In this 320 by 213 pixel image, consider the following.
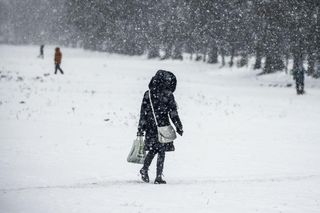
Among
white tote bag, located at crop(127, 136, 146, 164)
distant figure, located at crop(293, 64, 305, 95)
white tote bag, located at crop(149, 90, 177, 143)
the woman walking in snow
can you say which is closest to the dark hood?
the woman walking in snow

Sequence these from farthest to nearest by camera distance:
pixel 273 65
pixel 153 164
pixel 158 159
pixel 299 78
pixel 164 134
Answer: pixel 273 65
pixel 299 78
pixel 153 164
pixel 158 159
pixel 164 134

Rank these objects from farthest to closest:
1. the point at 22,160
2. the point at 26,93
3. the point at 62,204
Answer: the point at 26,93, the point at 22,160, the point at 62,204

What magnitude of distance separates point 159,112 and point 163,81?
1.56 ft

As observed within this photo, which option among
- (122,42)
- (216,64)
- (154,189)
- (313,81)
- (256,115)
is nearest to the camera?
(154,189)

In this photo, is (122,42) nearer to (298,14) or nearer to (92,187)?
(298,14)

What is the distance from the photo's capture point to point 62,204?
639 centimetres

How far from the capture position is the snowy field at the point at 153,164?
689 centimetres

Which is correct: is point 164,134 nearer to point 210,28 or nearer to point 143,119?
point 143,119

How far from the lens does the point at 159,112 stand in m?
7.89

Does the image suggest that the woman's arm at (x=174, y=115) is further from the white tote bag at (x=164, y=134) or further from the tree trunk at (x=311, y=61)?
the tree trunk at (x=311, y=61)

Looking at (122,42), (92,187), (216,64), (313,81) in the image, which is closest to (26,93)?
(92,187)

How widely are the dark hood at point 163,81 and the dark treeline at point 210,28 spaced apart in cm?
2016

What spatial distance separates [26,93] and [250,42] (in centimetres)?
2671

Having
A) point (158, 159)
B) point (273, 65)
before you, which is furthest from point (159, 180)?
point (273, 65)
